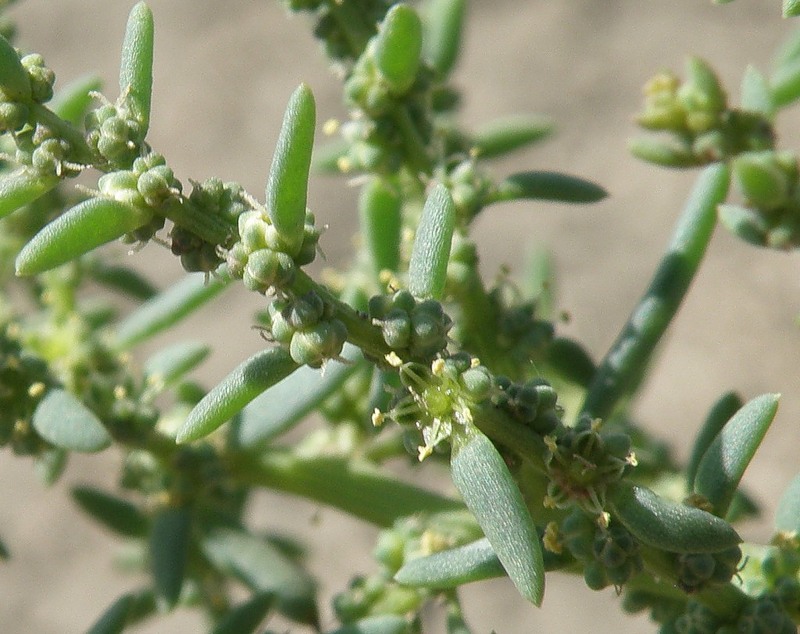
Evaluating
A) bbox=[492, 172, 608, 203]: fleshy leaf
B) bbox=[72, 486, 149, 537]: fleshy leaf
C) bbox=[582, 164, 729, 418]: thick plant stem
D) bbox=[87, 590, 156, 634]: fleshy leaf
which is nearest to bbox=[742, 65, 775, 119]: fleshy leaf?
bbox=[582, 164, 729, 418]: thick plant stem

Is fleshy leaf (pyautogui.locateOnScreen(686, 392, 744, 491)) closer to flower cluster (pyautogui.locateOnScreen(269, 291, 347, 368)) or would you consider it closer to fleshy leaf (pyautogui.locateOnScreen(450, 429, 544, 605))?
fleshy leaf (pyautogui.locateOnScreen(450, 429, 544, 605))

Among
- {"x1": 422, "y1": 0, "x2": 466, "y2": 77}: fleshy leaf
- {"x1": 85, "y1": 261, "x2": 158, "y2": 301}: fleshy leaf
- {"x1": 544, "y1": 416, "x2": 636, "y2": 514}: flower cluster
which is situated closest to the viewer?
{"x1": 544, "y1": 416, "x2": 636, "y2": 514}: flower cluster

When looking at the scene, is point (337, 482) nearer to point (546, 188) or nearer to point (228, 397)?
point (546, 188)

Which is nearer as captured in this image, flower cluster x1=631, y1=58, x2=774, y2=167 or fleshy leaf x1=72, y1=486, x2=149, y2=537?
flower cluster x1=631, y1=58, x2=774, y2=167

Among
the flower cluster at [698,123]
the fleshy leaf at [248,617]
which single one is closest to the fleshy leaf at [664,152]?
the flower cluster at [698,123]

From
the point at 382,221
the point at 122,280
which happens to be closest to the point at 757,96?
the point at 382,221

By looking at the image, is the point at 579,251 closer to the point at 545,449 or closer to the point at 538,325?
the point at 538,325
